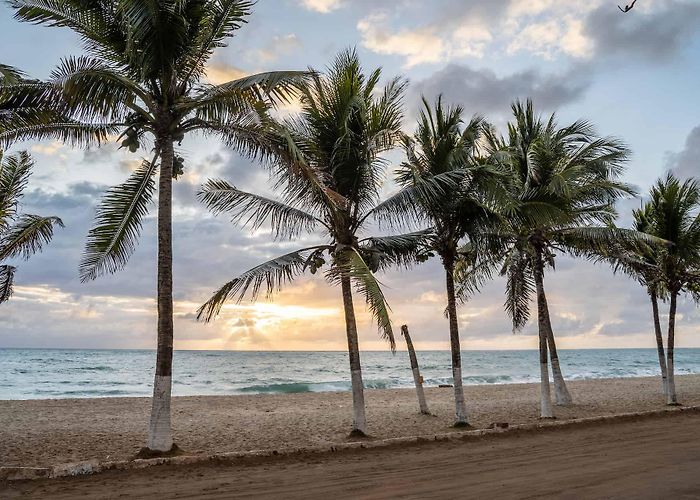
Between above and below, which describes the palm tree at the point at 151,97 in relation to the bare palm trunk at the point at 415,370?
above

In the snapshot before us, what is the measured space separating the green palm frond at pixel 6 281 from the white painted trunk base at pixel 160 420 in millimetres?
5485

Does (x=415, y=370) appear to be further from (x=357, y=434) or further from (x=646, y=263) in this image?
(x=646, y=263)

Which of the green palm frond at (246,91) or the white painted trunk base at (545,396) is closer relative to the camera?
the green palm frond at (246,91)

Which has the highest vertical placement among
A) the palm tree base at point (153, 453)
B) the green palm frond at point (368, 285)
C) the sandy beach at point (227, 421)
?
the green palm frond at point (368, 285)

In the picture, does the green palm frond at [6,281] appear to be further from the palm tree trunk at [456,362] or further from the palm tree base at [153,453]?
the palm tree trunk at [456,362]

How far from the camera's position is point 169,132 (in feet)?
32.3

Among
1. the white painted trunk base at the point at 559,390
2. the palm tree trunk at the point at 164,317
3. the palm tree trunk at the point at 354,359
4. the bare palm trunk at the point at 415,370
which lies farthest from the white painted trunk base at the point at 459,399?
the palm tree trunk at the point at 164,317

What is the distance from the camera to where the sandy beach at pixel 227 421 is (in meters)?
10.4

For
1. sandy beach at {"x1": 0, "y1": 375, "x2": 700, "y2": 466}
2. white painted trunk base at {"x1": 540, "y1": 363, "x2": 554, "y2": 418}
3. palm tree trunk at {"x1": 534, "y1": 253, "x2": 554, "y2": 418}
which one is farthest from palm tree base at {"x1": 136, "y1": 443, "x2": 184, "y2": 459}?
white painted trunk base at {"x1": 540, "y1": 363, "x2": 554, "y2": 418}

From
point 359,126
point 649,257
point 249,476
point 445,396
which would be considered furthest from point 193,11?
point 445,396

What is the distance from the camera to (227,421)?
1504 cm

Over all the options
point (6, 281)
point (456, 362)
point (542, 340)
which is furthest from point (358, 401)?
point (6, 281)

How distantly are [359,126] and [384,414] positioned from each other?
8.38 metres

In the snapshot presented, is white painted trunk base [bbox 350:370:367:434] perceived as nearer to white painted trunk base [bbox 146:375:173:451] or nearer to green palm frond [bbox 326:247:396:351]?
green palm frond [bbox 326:247:396:351]
